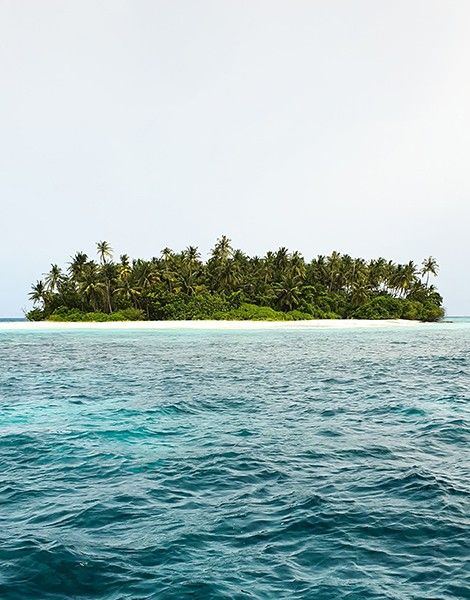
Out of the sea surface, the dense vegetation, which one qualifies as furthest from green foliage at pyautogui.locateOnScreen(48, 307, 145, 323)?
the sea surface

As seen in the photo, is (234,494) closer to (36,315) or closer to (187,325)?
(187,325)

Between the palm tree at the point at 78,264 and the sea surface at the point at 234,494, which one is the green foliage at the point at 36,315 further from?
the sea surface at the point at 234,494

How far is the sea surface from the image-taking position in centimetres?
608

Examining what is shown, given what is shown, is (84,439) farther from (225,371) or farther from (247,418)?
(225,371)

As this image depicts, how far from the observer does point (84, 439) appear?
42.4 ft

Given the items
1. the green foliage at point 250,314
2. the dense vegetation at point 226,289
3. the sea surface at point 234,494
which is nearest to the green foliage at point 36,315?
the dense vegetation at point 226,289

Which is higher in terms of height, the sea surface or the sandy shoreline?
the sandy shoreline

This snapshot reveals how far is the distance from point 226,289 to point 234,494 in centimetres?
8651

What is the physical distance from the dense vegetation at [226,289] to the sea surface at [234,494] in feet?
213

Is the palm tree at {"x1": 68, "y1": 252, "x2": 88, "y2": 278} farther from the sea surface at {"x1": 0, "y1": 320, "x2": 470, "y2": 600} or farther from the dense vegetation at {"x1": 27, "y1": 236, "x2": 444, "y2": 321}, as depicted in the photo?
the sea surface at {"x1": 0, "y1": 320, "x2": 470, "y2": 600}

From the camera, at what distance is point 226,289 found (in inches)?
3748

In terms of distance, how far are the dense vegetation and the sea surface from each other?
2555 inches

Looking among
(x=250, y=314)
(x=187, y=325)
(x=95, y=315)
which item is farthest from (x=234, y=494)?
(x=95, y=315)

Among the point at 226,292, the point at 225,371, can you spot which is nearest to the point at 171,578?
the point at 225,371
